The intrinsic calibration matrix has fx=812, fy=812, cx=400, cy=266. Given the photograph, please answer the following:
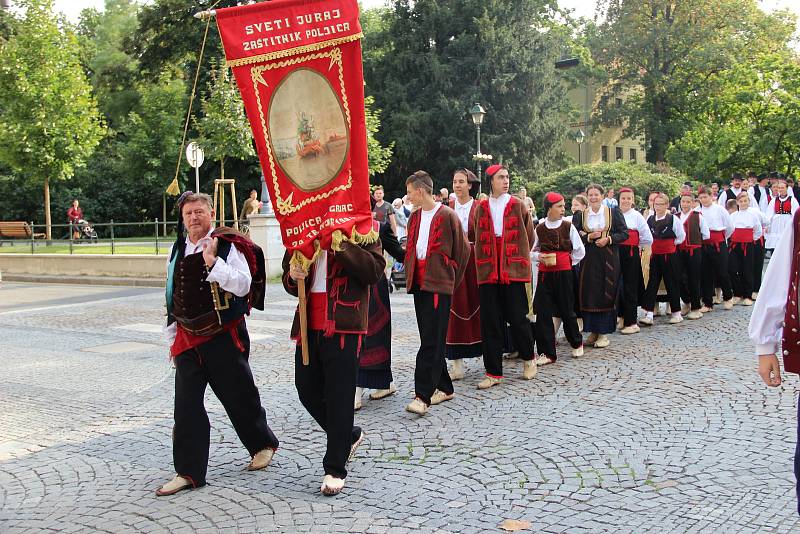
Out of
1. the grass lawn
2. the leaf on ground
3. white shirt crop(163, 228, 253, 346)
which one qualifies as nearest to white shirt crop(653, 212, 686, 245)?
white shirt crop(163, 228, 253, 346)

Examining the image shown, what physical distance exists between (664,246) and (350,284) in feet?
25.8

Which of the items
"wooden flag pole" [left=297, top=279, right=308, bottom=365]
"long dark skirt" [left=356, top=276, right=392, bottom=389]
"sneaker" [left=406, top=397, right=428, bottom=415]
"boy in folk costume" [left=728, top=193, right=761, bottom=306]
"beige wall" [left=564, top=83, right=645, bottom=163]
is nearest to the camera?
A: "wooden flag pole" [left=297, top=279, right=308, bottom=365]

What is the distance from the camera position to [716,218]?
13195 millimetres

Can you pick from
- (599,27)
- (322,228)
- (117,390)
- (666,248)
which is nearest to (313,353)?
(322,228)

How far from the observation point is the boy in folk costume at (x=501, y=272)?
25.1 ft

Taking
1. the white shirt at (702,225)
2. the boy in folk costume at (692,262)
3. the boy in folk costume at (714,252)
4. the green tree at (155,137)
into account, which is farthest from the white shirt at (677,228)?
the green tree at (155,137)

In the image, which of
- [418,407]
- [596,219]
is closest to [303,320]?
[418,407]

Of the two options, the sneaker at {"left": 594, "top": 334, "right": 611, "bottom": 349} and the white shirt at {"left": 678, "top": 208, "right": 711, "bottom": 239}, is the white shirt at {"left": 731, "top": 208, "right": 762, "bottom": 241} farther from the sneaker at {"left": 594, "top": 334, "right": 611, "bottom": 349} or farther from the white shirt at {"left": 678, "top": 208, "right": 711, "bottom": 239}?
the sneaker at {"left": 594, "top": 334, "right": 611, "bottom": 349}

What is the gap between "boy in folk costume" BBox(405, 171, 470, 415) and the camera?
667 cm

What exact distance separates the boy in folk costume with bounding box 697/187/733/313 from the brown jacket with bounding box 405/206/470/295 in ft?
24.1

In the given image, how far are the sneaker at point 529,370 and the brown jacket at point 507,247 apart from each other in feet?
2.84

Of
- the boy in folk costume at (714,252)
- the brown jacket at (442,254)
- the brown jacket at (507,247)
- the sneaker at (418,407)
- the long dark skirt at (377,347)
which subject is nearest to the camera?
the sneaker at (418,407)

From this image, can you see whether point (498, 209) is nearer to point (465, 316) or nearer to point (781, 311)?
point (465, 316)

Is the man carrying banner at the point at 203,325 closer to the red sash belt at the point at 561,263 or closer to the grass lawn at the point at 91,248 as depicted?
the red sash belt at the point at 561,263
